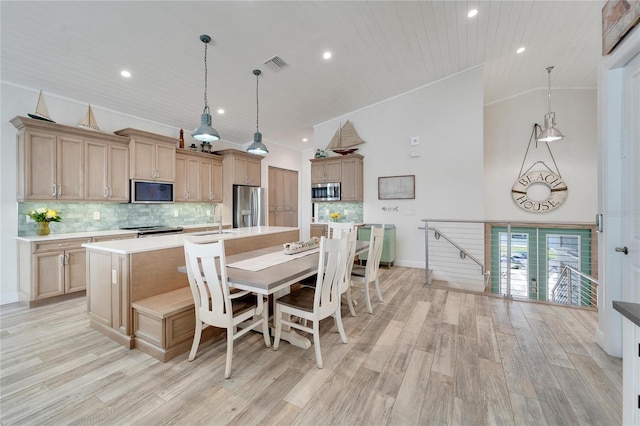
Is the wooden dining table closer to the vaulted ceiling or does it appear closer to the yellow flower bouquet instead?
the vaulted ceiling

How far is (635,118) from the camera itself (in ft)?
6.10

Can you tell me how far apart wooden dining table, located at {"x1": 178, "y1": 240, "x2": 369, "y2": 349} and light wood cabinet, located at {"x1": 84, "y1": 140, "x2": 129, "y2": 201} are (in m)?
2.84

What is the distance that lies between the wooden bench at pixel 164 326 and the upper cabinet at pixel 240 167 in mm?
3732

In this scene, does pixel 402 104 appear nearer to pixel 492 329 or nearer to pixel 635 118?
pixel 635 118

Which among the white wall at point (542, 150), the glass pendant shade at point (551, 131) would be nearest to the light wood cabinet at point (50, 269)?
the glass pendant shade at point (551, 131)

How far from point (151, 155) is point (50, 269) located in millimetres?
2089

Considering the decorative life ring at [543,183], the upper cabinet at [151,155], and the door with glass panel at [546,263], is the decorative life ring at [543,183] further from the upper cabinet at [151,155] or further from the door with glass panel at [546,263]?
the upper cabinet at [151,155]

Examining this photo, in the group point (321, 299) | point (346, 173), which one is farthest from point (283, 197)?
point (321, 299)

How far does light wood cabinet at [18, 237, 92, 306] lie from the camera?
3.09 metres

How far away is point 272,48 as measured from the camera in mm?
3277

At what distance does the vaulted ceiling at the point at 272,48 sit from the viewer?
103 inches

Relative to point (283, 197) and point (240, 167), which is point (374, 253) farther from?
point (283, 197)

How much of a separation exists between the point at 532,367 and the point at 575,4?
433 cm

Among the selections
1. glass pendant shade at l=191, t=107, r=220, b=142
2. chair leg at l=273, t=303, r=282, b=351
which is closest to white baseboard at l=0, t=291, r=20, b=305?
glass pendant shade at l=191, t=107, r=220, b=142
